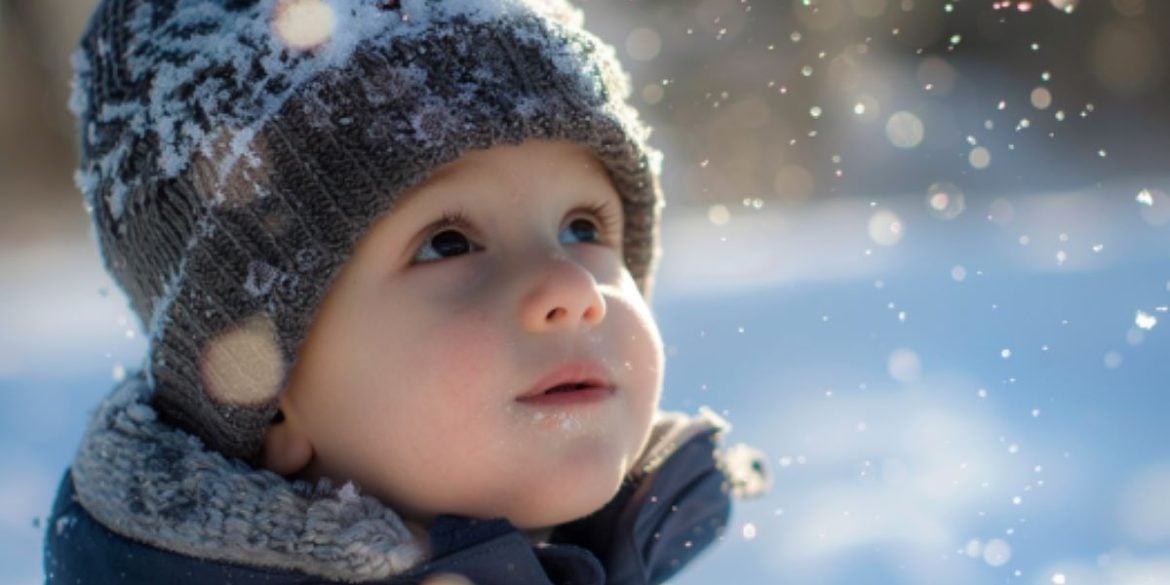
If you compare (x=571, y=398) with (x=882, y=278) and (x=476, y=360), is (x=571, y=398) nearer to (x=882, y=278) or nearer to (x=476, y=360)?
(x=476, y=360)

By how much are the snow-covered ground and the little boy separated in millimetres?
370

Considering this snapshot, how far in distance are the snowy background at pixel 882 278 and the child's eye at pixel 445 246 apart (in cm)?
54

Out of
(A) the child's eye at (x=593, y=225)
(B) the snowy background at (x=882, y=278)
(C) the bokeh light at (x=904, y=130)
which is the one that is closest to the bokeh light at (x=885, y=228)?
(B) the snowy background at (x=882, y=278)

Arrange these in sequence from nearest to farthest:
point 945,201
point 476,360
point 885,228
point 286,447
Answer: point 476,360, point 286,447, point 885,228, point 945,201

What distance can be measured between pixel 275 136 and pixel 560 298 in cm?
30

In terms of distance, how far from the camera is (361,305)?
1.19 meters

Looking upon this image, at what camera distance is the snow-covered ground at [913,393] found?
1.92 metres

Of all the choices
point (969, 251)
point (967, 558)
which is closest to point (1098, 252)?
point (969, 251)

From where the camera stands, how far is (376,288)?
119 cm

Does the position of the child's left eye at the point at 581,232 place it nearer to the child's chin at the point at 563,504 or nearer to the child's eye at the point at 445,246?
the child's eye at the point at 445,246

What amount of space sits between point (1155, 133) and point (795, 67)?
2356 mm

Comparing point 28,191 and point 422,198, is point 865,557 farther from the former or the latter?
point 28,191

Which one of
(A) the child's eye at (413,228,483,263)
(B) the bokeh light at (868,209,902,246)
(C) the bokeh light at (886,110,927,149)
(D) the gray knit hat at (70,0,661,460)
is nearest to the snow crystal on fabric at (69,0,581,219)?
(D) the gray knit hat at (70,0,661,460)

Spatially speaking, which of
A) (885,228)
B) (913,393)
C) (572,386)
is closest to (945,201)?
(885,228)
